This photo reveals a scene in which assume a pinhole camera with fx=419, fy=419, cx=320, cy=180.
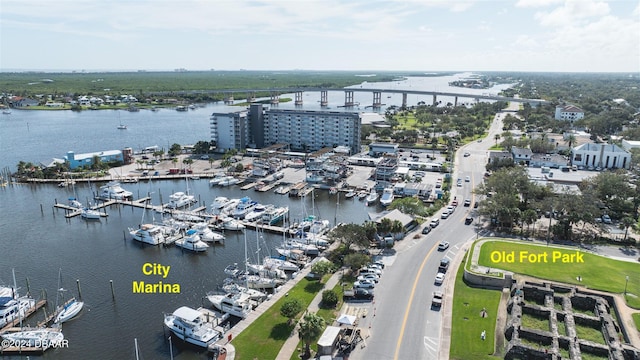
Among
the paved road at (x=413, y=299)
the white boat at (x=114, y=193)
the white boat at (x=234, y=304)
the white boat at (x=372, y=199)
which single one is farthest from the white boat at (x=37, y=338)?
the white boat at (x=372, y=199)

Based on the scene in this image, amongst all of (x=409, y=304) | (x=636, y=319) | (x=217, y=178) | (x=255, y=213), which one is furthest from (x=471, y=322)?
(x=217, y=178)

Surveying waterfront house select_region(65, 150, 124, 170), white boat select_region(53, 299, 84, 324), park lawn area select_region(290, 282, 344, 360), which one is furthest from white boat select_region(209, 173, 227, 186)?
park lawn area select_region(290, 282, 344, 360)

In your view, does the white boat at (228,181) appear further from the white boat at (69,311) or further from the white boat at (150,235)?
the white boat at (69,311)

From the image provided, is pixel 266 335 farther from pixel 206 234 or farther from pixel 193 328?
pixel 206 234

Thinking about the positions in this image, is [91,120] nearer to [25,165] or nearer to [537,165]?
[25,165]

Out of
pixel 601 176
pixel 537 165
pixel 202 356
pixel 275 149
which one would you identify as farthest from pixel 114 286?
pixel 537 165

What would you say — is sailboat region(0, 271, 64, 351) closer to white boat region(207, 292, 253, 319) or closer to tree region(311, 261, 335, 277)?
white boat region(207, 292, 253, 319)
